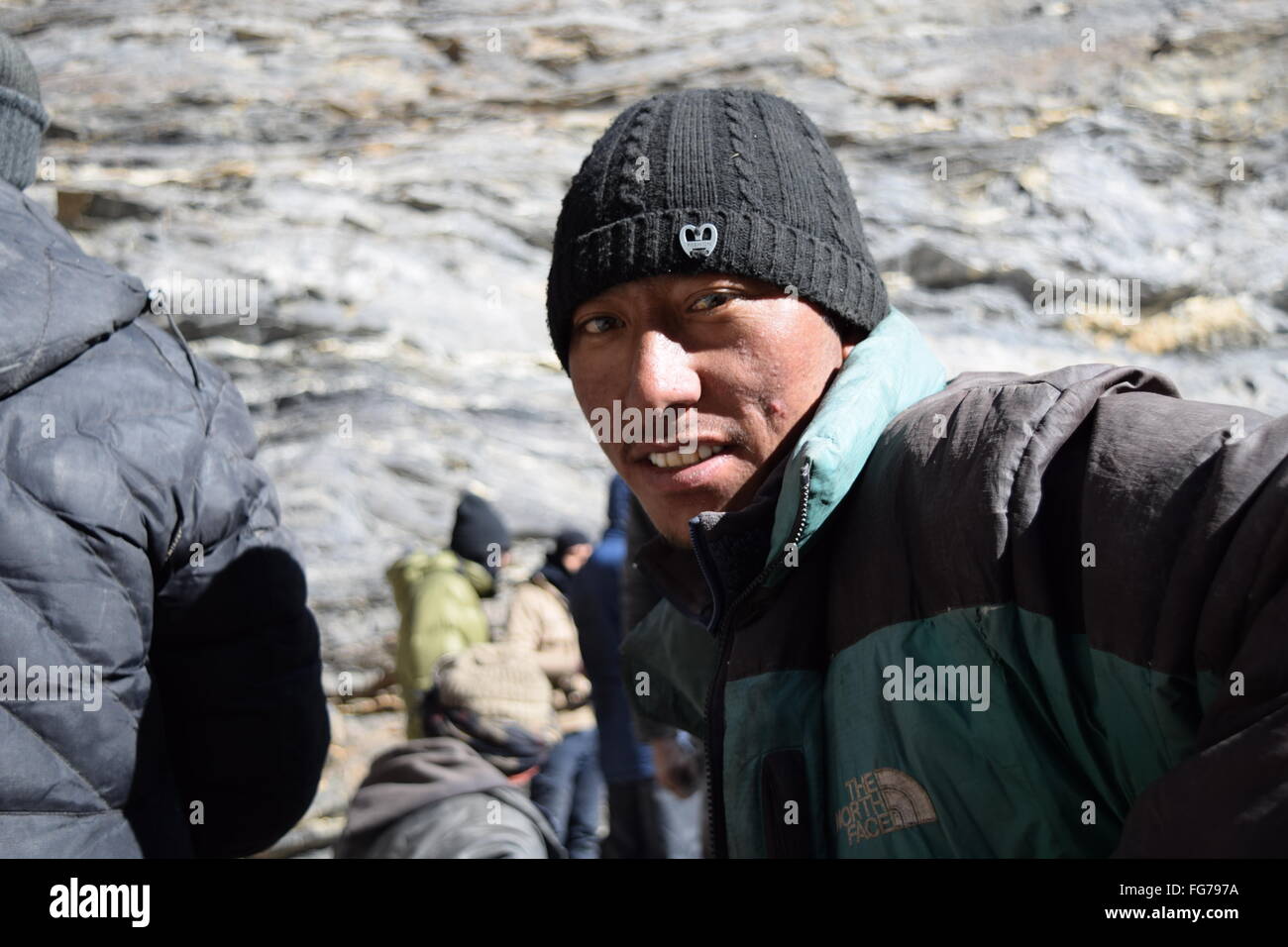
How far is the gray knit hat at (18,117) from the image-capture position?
2342mm

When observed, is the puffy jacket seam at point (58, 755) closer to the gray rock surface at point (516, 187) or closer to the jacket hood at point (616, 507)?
the jacket hood at point (616, 507)

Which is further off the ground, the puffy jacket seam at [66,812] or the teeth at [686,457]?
the teeth at [686,457]

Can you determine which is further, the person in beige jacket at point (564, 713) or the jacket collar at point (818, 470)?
the person in beige jacket at point (564, 713)

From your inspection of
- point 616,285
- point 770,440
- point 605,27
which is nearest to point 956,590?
point 770,440

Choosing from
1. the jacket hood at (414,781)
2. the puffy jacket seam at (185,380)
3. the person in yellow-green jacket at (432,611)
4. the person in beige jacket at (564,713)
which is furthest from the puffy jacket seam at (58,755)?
the person in beige jacket at (564,713)

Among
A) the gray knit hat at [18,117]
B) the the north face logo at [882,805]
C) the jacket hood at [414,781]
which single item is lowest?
the jacket hood at [414,781]

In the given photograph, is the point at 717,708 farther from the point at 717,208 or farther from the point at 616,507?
the point at 616,507

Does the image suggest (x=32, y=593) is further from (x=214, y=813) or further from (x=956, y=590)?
(x=956, y=590)

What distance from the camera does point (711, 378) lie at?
2004mm

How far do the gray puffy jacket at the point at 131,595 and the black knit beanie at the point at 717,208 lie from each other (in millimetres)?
771

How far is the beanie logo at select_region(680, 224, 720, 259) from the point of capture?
6.68 ft

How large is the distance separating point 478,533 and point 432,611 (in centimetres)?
125

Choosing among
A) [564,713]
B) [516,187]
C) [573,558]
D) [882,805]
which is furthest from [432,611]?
[516,187]

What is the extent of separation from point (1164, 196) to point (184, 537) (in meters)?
12.7
